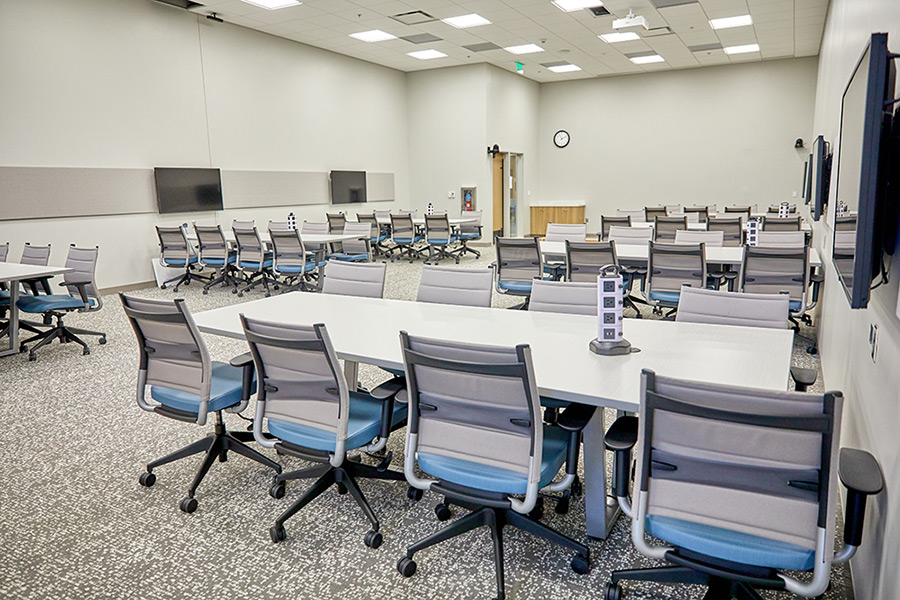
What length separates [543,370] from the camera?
86.3 inches

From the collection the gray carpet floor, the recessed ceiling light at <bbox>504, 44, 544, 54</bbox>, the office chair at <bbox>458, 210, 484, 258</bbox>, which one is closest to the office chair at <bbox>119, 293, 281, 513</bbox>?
the gray carpet floor

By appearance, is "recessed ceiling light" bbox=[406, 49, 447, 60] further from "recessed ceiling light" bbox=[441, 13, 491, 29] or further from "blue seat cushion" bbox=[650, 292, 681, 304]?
"blue seat cushion" bbox=[650, 292, 681, 304]

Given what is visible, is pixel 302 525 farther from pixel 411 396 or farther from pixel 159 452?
pixel 159 452

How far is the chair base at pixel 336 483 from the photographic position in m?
2.39

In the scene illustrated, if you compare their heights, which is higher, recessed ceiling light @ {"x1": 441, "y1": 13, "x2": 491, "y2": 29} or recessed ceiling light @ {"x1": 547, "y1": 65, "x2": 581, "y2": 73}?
recessed ceiling light @ {"x1": 547, "y1": 65, "x2": 581, "y2": 73}

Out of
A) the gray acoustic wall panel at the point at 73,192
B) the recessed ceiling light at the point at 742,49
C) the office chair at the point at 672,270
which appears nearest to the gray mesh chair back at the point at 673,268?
the office chair at the point at 672,270

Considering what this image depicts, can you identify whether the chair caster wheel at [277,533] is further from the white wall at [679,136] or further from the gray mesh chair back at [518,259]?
the white wall at [679,136]

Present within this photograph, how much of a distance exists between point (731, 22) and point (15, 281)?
390 inches

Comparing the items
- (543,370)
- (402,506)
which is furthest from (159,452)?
(543,370)

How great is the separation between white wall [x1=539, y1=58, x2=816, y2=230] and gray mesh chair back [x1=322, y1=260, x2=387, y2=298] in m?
11.2

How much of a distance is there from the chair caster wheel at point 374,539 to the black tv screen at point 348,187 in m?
9.58

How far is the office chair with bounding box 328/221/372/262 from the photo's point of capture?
827 cm

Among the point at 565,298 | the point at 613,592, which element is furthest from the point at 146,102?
the point at 613,592

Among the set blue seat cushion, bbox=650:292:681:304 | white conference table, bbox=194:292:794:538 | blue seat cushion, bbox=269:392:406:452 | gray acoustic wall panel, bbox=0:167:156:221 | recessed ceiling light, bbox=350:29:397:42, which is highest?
recessed ceiling light, bbox=350:29:397:42
